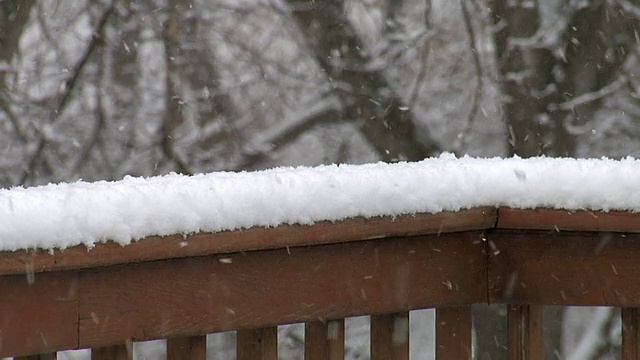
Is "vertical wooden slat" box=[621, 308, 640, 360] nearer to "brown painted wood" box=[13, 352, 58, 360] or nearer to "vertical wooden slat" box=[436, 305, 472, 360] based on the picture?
"vertical wooden slat" box=[436, 305, 472, 360]

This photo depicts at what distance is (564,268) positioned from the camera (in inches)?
67.8

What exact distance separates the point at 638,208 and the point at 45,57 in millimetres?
7469

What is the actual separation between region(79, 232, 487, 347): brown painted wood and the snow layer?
0.24ft

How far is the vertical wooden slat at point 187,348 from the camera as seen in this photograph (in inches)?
58.0

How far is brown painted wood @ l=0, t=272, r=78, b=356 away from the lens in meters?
1.25

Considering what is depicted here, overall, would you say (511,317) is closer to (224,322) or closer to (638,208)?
(638,208)

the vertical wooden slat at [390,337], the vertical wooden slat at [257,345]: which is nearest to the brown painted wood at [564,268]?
the vertical wooden slat at [390,337]

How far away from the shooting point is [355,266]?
1618 millimetres

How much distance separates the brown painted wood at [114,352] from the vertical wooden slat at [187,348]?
0.09m

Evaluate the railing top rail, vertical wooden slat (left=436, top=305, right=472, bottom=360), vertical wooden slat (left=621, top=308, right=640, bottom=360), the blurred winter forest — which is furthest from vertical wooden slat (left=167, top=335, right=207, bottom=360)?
the blurred winter forest

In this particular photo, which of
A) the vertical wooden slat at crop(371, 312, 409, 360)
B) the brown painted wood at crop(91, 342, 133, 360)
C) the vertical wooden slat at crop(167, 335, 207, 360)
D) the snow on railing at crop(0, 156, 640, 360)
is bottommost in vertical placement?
the brown painted wood at crop(91, 342, 133, 360)

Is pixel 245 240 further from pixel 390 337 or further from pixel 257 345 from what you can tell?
pixel 390 337

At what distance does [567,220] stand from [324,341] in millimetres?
468

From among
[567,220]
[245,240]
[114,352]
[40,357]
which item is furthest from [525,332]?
[40,357]
